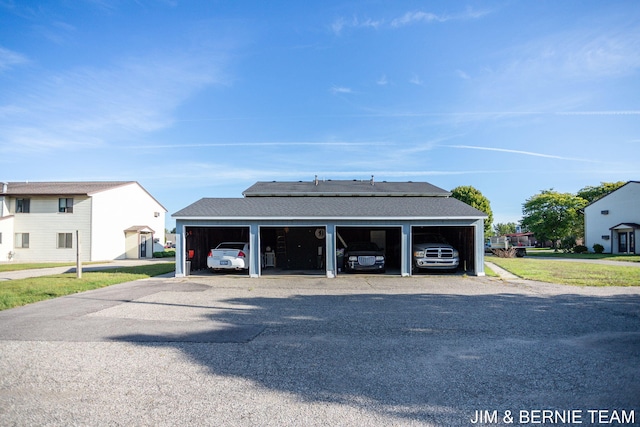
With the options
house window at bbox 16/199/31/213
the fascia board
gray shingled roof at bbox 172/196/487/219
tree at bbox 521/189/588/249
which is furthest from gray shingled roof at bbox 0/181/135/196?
tree at bbox 521/189/588/249

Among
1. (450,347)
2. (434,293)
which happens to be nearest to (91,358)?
(450,347)

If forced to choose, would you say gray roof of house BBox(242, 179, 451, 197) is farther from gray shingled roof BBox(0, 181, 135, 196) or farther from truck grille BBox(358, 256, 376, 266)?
gray shingled roof BBox(0, 181, 135, 196)

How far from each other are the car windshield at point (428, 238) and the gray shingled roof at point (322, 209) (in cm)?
149

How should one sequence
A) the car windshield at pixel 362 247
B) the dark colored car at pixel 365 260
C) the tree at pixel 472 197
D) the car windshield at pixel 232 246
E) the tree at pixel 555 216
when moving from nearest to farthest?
the dark colored car at pixel 365 260 → the car windshield at pixel 232 246 → the car windshield at pixel 362 247 → the tree at pixel 555 216 → the tree at pixel 472 197

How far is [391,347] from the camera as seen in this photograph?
19.7ft

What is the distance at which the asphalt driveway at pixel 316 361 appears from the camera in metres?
3.83

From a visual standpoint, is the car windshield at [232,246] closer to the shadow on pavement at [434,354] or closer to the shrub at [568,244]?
the shadow on pavement at [434,354]

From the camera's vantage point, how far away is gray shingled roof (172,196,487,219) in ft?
53.3

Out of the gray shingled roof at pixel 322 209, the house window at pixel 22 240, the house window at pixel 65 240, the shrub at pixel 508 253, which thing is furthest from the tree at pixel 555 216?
the house window at pixel 22 240

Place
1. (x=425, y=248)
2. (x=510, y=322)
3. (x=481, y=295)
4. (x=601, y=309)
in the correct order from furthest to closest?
1. (x=425, y=248)
2. (x=481, y=295)
3. (x=601, y=309)
4. (x=510, y=322)

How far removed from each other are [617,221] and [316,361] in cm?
3988

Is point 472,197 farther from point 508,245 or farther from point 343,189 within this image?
point 343,189

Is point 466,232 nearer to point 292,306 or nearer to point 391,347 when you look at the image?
point 292,306

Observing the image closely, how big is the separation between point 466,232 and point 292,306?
1110 centimetres
